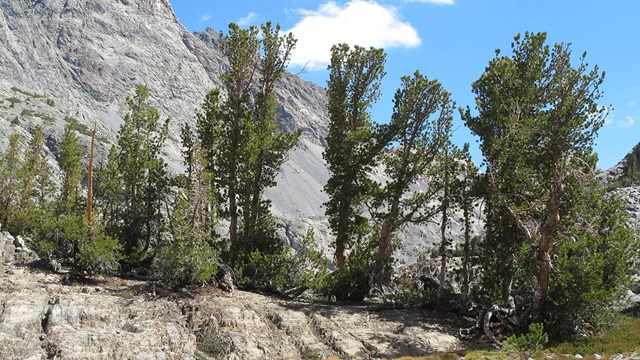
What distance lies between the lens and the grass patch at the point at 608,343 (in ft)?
59.8

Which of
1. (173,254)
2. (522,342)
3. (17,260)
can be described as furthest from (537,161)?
(17,260)

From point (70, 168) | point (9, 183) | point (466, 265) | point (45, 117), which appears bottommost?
point (466, 265)

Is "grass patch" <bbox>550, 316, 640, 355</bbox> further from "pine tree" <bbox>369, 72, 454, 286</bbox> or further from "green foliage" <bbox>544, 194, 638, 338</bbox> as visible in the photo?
"pine tree" <bbox>369, 72, 454, 286</bbox>

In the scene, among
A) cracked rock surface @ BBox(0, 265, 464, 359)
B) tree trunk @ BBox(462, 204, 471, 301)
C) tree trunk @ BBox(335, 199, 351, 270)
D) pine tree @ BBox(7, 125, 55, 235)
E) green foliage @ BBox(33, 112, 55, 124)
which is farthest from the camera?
green foliage @ BBox(33, 112, 55, 124)

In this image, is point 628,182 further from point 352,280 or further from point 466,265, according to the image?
point 352,280

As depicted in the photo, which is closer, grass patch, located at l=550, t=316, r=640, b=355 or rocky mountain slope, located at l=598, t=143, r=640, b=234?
grass patch, located at l=550, t=316, r=640, b=355

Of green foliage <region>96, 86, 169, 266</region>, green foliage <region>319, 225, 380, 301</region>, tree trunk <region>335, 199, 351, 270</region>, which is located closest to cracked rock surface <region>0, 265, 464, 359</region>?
green foliage <region>319, 225, 380, 301</region>

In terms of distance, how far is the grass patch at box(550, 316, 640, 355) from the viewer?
59.8 ft

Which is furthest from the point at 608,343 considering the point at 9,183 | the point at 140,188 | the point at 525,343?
the point at 9,183

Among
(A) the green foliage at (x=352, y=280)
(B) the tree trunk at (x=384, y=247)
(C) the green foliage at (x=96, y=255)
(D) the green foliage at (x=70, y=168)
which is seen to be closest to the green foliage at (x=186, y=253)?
(C) the green foliage at (x=96, y=255)

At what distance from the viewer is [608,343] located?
19.1m

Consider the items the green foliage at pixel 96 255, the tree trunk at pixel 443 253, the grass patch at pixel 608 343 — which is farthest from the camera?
the tree trunk at pixel 443 253

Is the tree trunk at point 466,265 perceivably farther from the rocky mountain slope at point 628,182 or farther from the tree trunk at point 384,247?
the rocky mountain slope at point 628,182

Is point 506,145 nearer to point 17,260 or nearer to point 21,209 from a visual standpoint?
point 17,260
